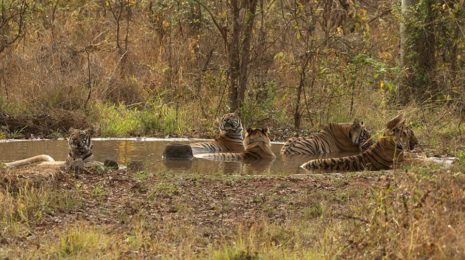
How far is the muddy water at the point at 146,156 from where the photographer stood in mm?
11430

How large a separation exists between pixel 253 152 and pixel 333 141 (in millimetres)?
1436

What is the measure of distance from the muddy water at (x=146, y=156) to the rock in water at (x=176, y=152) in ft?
0.33

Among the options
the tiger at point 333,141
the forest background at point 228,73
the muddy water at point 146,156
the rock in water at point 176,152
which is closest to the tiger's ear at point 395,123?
the muddy water at point 146,156

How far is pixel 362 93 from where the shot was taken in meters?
17.0

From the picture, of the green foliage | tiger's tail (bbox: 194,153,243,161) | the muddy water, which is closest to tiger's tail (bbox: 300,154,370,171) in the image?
the muddy water

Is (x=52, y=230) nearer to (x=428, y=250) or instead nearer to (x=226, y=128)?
(x=428, y=250)

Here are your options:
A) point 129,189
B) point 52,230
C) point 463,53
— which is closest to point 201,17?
point 463,53

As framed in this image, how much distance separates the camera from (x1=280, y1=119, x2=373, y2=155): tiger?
1312cm

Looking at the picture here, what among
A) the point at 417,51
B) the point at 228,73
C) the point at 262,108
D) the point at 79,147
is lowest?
the point at 79,147

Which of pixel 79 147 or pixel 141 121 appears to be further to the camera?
pixel 141 121

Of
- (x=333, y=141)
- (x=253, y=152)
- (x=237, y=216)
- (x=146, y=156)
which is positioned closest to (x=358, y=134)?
(x=333, y=141)

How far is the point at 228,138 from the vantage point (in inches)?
531

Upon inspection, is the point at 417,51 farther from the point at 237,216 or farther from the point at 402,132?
the point at 237,216

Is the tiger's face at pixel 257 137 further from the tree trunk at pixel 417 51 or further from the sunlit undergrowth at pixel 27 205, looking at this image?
the tree trunk at pixel 417 51
